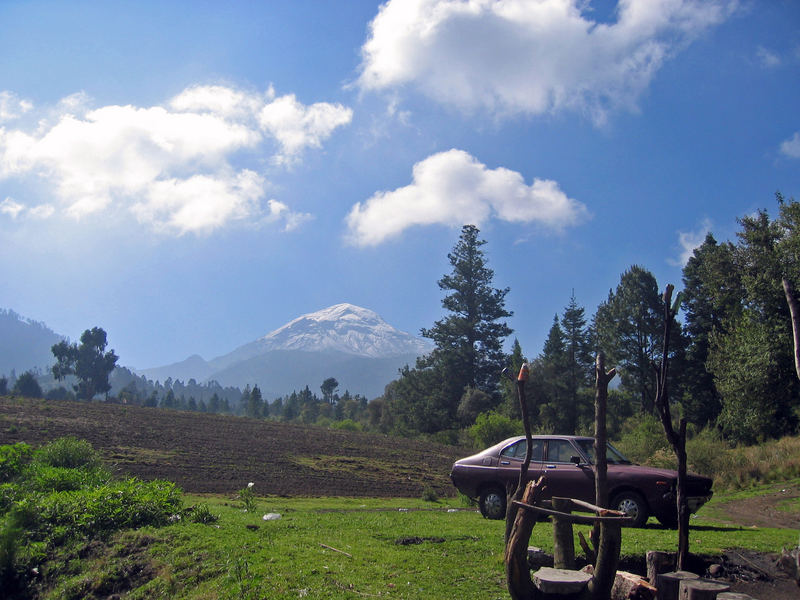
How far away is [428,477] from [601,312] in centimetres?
3304

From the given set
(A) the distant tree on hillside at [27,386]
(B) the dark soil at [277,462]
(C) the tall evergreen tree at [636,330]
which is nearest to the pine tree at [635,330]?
(C) the tall evergreen tree at [636,330]

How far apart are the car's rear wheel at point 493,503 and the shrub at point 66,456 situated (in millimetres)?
10096

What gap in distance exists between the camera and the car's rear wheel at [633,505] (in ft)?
34.5

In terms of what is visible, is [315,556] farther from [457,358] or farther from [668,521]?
[457,358]

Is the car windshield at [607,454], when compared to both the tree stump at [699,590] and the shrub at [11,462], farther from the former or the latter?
the shrub at [11,462]

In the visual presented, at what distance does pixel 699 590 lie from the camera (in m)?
5.34

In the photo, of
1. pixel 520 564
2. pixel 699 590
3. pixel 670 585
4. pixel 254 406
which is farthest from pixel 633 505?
pixel 254 406

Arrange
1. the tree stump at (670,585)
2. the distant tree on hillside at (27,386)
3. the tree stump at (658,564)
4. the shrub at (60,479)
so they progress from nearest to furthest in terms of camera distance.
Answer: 1. the tree stump at (670,585)
2. the tree stump at (658,564)
3. the shrub at (60,479)
4. the distant tree on hillside at (27,386)

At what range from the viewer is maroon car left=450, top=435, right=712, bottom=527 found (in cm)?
1044

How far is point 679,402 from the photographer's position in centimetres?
4700

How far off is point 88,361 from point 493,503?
91194 millimetres

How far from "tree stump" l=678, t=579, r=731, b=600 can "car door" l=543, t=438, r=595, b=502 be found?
206 inches

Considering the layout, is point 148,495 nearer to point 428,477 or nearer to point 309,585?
point 309,585

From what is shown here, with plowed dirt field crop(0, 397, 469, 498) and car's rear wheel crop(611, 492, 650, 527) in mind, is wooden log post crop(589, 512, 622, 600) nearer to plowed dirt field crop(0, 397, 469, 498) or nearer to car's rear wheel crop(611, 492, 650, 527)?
car's rear wheel crop(611, 492, 650, 527)
